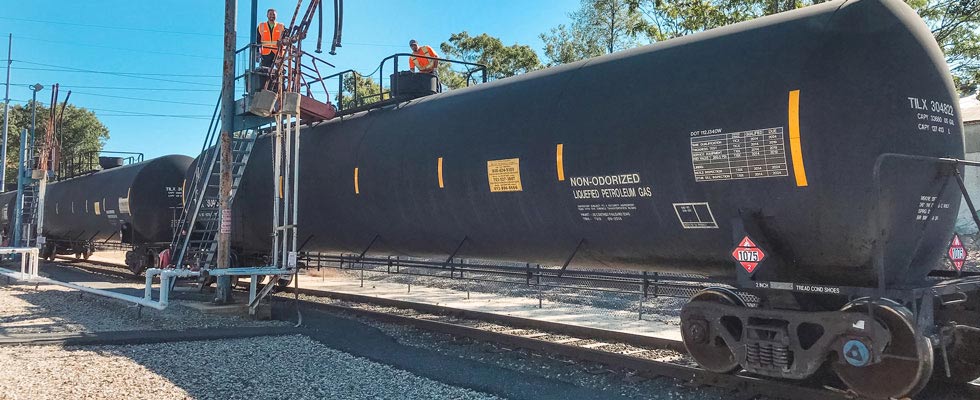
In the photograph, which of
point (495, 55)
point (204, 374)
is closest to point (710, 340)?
point (204, 374)

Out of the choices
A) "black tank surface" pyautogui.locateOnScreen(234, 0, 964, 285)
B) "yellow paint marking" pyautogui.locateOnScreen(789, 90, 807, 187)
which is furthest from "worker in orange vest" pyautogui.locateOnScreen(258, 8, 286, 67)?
"yellow paint marking" pyautogui.locateOnScreen(789, 90, 807, 187)

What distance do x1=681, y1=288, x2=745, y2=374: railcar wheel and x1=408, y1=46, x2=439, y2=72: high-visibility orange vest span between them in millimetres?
7071

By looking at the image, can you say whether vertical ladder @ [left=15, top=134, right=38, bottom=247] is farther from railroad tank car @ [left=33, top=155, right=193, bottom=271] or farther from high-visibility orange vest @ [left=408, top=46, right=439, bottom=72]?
high-visibility orange vest @ [left=408, top=46, right=439, bottom=72]

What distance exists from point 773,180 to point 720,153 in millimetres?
496

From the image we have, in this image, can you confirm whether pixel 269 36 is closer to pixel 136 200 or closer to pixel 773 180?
pixel 136 200

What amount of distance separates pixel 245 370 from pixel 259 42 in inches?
287

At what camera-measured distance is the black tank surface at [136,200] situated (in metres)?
16.0

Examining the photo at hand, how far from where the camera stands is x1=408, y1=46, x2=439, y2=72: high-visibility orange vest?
37.5 feet

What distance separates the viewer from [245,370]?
22.4ft

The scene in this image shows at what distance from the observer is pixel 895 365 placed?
15.9ft

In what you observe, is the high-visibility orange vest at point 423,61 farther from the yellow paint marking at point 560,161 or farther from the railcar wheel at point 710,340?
the railcar wheel at point 710,340

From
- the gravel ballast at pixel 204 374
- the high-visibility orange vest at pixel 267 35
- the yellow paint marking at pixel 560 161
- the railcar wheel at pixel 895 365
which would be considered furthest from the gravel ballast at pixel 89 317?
the railcar wheel at pixel 895 365

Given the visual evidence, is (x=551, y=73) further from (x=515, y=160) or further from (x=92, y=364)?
(x=92, y=364)

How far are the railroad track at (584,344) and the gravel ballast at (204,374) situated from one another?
1863 mm
